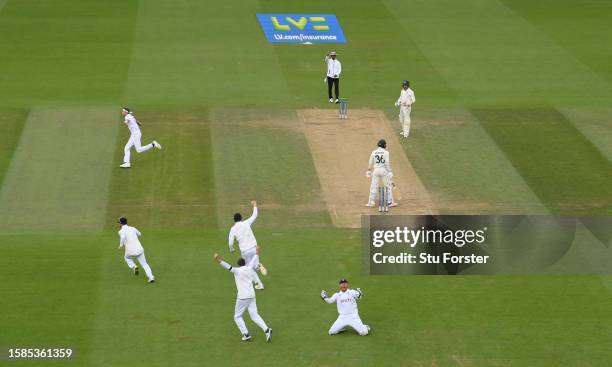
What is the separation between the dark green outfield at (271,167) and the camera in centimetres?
2789

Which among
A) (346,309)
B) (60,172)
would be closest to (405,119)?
(60,172)

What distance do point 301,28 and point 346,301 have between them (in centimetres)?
3086

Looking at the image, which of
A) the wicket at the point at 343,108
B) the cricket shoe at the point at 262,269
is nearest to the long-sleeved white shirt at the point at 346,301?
the cricket shoe at the point at 262,269

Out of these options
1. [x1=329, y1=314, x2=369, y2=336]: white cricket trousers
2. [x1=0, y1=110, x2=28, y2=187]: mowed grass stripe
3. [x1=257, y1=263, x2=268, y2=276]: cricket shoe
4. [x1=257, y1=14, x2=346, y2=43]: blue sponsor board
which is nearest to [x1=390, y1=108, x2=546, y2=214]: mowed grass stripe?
[x1=257, y1=263, x2=268, y2=276]: cricket shoe

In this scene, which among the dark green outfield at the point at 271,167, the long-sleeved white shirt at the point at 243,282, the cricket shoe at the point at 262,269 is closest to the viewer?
the long-sleeved white shirt at the point at 243,282

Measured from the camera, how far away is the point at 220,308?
29094 mm

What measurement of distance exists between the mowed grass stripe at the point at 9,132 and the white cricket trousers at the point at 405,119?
45.4 feet

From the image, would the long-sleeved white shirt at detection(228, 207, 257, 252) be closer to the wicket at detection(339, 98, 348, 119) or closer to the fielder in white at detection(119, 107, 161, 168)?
the fielder in white at detection(119, 107, 161, 168)

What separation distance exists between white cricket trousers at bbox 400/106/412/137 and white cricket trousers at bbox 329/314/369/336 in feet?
50.5

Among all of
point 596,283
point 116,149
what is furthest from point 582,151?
point 116,149

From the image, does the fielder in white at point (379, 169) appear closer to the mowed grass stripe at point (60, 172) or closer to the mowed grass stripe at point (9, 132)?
the mowed grass stripe at point (60, 172)

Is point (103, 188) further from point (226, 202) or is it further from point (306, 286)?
point (306, 286)

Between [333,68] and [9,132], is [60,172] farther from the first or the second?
[333,68]

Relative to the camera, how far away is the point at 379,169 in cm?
3509
